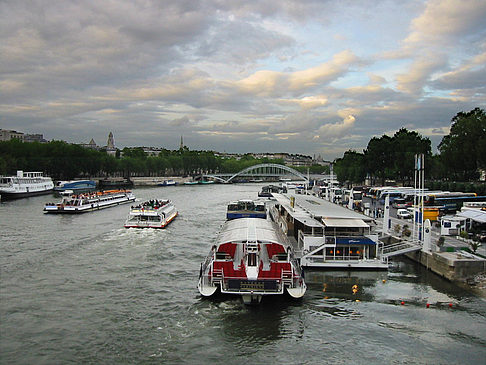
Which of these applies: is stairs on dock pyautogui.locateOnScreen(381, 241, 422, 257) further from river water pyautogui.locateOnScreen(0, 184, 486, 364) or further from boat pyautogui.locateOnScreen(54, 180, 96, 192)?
boat pyautogui.locateOnScreen(54, 180, 96, 192)

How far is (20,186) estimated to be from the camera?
237 ft

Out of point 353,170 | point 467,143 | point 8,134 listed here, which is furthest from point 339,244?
point 8,134

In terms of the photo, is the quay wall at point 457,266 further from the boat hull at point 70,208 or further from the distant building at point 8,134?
the distant building at point 8,134

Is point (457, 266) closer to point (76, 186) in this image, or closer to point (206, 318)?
point (206, 318)

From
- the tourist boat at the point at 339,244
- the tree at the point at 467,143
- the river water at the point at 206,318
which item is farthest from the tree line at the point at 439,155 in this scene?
the river water at the point at 206,318

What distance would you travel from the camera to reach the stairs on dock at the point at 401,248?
24503mm

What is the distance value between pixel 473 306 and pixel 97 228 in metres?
29.1

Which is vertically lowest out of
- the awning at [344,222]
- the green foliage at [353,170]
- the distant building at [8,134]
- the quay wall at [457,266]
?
the quay wall at [457,266]

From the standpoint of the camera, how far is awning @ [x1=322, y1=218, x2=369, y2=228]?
24094mm

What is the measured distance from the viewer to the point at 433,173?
8806cm

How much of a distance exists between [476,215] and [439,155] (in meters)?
58.0

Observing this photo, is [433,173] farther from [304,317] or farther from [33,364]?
[33,364]

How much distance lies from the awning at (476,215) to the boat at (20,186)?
63.3 meters

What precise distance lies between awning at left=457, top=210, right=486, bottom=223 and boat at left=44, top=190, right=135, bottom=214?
3756 centimetres
